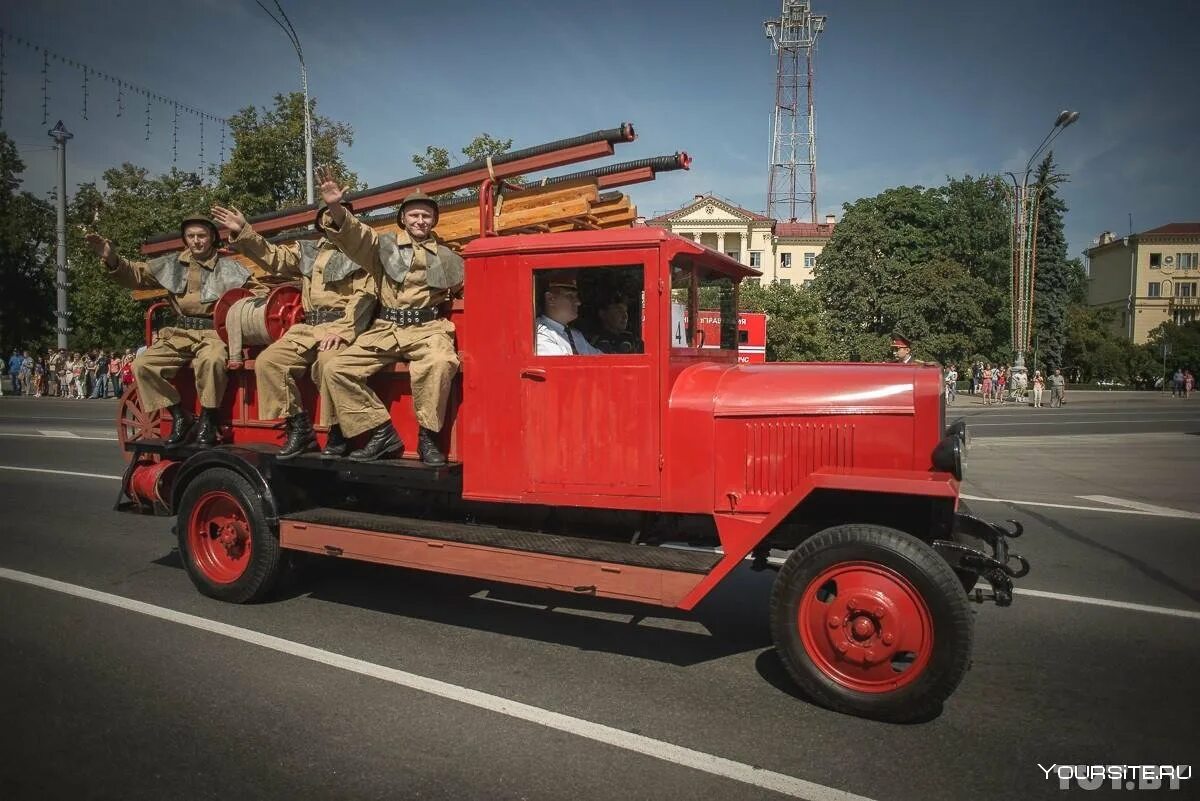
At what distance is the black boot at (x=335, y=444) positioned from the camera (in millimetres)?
5059

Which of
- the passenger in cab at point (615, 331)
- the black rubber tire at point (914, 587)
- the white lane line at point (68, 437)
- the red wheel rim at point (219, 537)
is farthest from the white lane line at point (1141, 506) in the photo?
the white lane line at point (68, 437)

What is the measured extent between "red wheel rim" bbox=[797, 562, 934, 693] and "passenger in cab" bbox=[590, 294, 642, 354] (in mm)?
1588

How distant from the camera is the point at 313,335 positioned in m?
5.25

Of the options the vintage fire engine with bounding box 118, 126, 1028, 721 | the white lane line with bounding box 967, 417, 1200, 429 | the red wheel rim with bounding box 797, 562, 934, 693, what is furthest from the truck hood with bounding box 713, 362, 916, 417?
the white lane line with bounding box 967, 417, 1200, 429

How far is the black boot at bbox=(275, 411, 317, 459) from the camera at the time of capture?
5.17 metres

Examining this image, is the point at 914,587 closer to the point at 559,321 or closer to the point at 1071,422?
the point at 559,321

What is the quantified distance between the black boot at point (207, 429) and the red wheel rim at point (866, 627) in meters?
Result: 4.49

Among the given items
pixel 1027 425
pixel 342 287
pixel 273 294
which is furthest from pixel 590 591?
pixel 1027 425

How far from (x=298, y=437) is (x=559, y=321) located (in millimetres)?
2109

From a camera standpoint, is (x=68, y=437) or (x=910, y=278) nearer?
(x=68, y=437)

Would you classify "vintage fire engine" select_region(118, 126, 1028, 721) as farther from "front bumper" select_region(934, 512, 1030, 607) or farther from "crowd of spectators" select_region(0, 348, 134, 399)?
"crowd of spectators" select_region(0, 348, 134, 399)

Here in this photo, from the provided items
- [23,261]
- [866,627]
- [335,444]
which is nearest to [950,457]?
[866,627]

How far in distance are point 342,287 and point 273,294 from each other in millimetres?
598

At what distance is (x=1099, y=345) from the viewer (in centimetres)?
5709
